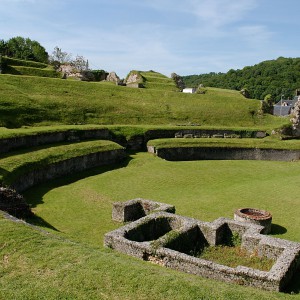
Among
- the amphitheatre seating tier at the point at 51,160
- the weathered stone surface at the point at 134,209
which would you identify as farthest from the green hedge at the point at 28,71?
the weathered stone surface at the point at 134,209

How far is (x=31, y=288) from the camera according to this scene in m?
7.76

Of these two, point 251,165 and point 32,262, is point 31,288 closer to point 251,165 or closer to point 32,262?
point 32,262

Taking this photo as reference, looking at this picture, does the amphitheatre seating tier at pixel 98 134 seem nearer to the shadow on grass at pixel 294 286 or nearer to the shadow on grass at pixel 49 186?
the shadow on grass at pixel 49 186

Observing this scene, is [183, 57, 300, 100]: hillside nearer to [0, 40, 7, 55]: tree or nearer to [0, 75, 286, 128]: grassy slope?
[0, 75, 286, 128]: grassy slope

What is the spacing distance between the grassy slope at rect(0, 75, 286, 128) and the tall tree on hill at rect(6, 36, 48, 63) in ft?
105

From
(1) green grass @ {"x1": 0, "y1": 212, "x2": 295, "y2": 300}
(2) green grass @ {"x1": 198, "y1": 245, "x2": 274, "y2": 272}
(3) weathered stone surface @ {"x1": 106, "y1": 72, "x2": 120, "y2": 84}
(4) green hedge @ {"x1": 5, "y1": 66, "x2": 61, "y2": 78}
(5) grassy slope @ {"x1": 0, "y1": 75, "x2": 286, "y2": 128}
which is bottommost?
(2) green grass @ {"x1": 198, "y1": 245, "x2": 274, "y2": 272}

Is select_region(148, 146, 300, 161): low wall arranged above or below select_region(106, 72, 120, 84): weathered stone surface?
below

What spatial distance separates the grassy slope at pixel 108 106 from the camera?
3056cm

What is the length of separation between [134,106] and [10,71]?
1677 centimetres

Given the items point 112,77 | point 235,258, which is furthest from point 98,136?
point 112,77

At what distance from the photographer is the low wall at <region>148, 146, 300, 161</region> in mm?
30039

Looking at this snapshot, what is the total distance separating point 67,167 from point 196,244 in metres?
11.5

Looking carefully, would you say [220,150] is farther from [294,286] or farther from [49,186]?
[294,286]

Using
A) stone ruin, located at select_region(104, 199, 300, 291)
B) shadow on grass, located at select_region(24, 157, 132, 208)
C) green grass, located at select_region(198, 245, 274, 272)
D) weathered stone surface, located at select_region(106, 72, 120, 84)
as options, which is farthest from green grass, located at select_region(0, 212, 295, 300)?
weathered stone surface, located at select_region(106, 72, 120, 84)
